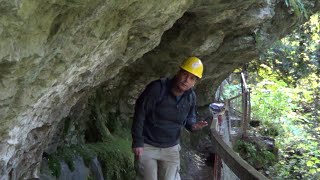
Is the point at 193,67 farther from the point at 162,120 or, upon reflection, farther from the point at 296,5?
the point at 296,5

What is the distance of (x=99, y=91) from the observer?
8047 mm

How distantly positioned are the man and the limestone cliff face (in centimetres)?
65

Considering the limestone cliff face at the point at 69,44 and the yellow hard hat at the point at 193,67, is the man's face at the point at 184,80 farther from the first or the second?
the limestone cliff face at the point at 69,44

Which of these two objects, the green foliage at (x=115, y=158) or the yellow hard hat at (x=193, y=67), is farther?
the green foliage at (x=115, y=158)

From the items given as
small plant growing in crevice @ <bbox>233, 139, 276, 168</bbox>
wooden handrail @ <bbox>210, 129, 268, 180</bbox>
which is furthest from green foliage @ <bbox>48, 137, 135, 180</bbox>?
small plant growing in crevice @ <bbox>233, 139, 276, 168</bbox>

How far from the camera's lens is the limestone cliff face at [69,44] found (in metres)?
3.25

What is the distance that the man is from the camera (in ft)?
17.8

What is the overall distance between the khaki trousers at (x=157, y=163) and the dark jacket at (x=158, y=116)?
0.29 feet

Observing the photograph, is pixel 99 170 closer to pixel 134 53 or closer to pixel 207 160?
pixel 134 53

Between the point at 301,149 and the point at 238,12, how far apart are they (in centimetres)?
814

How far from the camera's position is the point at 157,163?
19.3 feet

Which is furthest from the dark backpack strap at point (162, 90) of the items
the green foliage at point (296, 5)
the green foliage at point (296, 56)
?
the green foliage at point (296, 56)

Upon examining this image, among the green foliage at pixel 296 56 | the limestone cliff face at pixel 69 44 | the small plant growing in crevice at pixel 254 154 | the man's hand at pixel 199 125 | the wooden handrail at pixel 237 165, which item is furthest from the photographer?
the green foliage at pixel 296 56

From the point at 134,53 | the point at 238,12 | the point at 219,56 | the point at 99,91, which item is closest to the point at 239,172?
the point at 134,53
